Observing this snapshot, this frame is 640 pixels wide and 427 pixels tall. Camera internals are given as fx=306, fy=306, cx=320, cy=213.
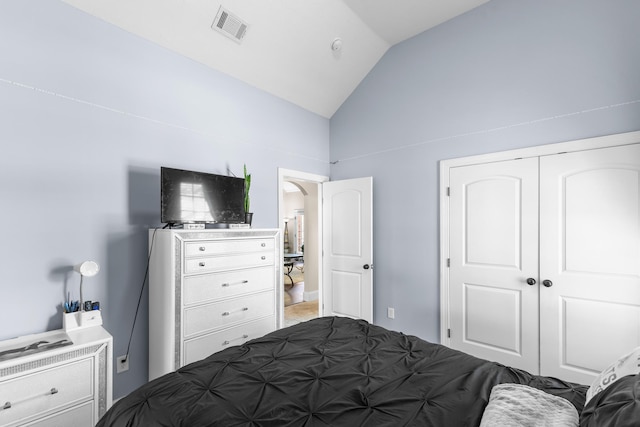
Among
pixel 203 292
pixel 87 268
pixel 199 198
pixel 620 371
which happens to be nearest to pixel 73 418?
pixel 87 268

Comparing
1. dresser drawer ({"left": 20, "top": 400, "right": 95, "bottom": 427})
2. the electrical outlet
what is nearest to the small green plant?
the electrical outlet

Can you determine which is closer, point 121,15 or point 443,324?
point 121,15

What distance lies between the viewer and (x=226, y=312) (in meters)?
2.57

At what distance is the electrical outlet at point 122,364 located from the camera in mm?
2373

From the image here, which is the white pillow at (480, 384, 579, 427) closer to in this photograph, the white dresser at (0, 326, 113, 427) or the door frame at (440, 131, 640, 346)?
the white dresser at (0, 326, 113, 427)

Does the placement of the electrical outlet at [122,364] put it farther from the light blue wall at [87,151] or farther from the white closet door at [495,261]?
the white closet door at [495,261]

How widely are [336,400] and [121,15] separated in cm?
296

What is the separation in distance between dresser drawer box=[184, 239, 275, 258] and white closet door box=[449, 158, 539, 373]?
1922mm

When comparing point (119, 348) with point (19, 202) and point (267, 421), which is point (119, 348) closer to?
point (19, 202)

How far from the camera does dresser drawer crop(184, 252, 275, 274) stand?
2359 mm

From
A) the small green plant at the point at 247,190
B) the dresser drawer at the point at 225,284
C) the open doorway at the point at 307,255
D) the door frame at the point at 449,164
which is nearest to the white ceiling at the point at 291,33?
the open doorway at the point at 307,255

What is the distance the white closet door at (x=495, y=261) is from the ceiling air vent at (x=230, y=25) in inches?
97.1

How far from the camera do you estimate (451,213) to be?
3.18 metres

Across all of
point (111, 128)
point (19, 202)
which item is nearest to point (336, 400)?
point (19, 202)
